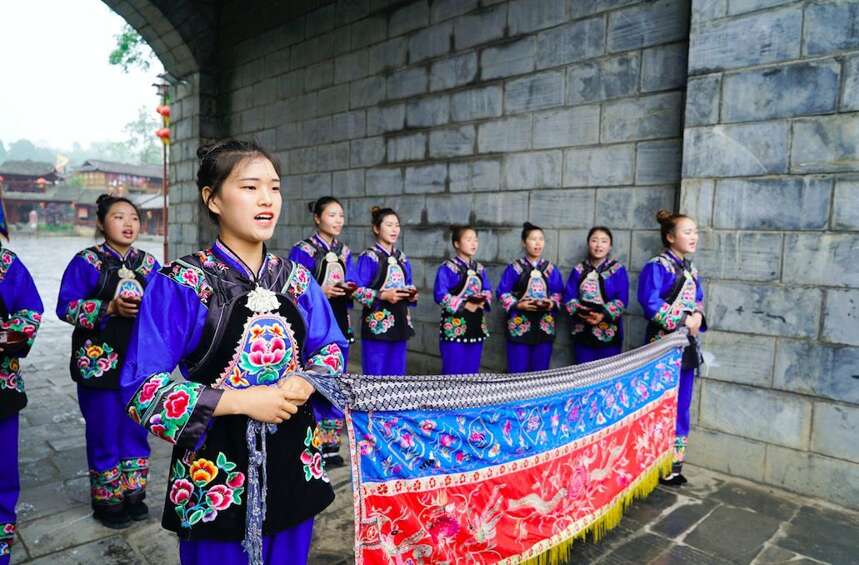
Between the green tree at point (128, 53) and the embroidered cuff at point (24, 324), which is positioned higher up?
the green tree at point (128, 53)

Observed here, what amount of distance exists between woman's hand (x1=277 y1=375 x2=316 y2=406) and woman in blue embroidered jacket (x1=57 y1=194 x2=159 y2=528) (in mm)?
1827

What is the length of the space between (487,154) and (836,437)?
3.70 m

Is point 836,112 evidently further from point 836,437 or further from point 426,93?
point 426,93

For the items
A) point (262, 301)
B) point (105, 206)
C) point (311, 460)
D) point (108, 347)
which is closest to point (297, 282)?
point (262, 301)

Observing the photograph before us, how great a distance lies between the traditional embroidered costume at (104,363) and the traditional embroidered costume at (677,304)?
3.09 meters

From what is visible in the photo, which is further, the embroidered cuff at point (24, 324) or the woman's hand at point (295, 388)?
the embroidered cuff at point (24, 324)

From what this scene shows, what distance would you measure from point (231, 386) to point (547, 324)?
12.4ft

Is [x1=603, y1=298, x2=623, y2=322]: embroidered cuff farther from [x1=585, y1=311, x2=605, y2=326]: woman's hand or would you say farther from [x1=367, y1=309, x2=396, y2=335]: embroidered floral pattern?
[x1=367, y1=309, x2=396, y2=335]: embroidered floral pattern

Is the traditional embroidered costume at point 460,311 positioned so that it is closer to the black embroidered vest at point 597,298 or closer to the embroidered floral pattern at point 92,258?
the black embroidered vest at point 597,298

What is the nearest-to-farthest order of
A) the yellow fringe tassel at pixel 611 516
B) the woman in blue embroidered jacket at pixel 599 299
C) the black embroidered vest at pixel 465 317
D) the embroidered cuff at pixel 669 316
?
the yellow fringe tassel at pixel 611 516 < the embroidered cuff at pixel 669 316 < the woman in blue embroidered jacket at pixel 599 299 < the black embroidered vest at pixel 465 317

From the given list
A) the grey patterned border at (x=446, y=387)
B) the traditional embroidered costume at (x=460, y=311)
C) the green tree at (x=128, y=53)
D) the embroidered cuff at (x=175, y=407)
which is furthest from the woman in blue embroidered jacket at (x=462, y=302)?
the green tree at (x=128, y=53)

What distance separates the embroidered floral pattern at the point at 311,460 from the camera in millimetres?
1718

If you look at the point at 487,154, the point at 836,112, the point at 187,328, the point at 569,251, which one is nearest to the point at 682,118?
the point at 836,112

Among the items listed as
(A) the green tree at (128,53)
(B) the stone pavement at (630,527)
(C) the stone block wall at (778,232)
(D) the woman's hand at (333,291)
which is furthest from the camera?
(A) the green tree at (128,53)
